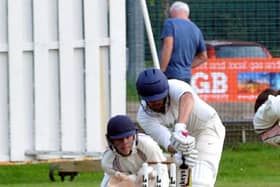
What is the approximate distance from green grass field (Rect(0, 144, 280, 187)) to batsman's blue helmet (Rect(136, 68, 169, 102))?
3944mm

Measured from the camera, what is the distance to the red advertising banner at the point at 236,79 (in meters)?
18.0

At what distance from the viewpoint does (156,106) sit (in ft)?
32.3

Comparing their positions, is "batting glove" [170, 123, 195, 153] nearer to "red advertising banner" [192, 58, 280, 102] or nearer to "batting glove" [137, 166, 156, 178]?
"batting glove" [137, 166, 156, 178]

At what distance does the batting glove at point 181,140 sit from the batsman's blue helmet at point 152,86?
33 centimetres

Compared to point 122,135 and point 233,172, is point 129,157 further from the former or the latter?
point 233,172

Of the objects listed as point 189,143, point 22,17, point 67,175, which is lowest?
point 67,175

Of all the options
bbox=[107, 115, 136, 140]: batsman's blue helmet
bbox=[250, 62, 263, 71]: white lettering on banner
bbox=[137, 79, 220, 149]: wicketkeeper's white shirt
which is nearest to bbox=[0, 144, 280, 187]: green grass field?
bbox=[250, 62, 263, 71]: white lettering on banner

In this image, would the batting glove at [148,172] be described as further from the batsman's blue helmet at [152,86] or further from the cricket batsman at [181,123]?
the batsman's blue helmet at [152,86]

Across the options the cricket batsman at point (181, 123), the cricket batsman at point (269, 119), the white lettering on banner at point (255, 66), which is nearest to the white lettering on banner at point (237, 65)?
the white lettering on banner at point (255, 66)

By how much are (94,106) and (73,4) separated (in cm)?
113

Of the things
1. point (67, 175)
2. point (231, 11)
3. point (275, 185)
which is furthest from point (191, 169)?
point (231, 11)

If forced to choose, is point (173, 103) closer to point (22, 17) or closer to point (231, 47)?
point (22, 17)

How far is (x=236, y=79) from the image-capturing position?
18.1 meters

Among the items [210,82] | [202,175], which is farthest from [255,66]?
[202,175]
